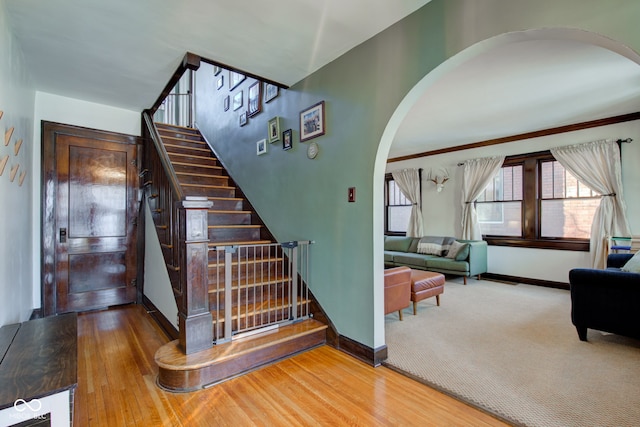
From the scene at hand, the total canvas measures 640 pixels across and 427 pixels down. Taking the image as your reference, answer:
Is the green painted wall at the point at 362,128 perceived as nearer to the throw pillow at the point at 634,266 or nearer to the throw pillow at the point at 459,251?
the throw pillow at the point at 634,266

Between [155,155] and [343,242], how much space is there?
8.16 ft

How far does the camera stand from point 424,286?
3.70 m

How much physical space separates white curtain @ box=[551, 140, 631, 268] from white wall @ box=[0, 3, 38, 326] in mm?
6830

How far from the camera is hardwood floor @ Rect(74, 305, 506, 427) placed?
5.81 feet

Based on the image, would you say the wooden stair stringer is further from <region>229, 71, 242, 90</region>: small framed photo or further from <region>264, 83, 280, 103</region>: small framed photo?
<region>229, 71, 242, 90</region>: small framed photo

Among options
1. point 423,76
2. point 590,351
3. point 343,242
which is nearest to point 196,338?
point 343,242

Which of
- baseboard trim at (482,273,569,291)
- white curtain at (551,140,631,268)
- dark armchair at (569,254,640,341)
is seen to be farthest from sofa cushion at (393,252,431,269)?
dark armchair at (569,254,640,341)

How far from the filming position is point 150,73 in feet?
10.1

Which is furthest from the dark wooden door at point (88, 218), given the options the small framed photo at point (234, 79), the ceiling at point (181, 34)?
the small framed photo at point (234, 79)

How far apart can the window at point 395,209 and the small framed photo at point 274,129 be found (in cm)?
468

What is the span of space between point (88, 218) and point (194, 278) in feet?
8.55

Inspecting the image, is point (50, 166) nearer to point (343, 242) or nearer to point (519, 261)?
point (343, 242)

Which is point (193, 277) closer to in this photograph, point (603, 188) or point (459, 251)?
point (459, 251)

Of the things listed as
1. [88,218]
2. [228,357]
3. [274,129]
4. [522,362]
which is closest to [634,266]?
[522,362]
